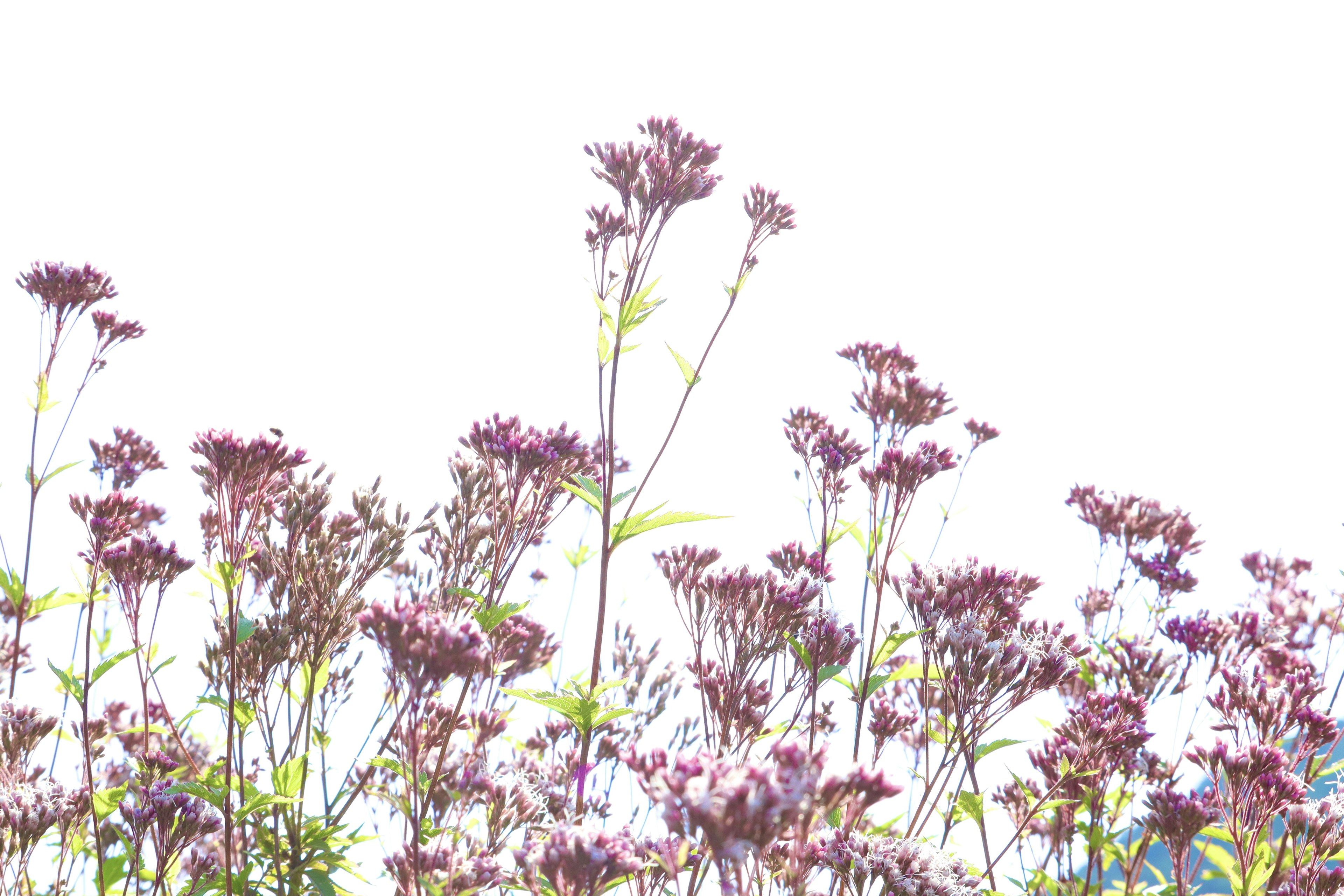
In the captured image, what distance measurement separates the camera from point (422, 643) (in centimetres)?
239

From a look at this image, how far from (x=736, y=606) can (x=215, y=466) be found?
220 cm

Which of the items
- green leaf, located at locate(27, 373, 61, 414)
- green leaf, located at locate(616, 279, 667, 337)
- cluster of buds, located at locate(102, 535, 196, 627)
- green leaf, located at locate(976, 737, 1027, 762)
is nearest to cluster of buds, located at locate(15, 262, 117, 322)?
green leaf, located at locate(27, 373, 61, 414)

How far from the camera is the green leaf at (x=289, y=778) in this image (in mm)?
3236

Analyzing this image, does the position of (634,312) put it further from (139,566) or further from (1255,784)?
(1255,784)

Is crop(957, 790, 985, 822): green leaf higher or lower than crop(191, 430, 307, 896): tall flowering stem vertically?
lower

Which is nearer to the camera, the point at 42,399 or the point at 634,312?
the point at 634,312

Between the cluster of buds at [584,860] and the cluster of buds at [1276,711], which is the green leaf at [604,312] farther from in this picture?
the cluster of buds at [1276,711]

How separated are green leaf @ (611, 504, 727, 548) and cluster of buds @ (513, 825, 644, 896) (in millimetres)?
1133

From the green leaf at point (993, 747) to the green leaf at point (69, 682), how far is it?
3777 mm

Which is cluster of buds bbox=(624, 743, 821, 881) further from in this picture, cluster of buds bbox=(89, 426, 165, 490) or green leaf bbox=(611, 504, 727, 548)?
cluster of buds bbox=(89, 426, 165, 490)

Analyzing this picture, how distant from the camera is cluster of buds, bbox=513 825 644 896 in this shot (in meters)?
2.21

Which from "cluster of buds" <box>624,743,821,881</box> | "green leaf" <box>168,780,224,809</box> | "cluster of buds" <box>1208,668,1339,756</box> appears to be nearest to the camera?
"cluster of buds" <box>624,743,821,881</box>

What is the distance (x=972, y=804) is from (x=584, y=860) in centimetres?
226

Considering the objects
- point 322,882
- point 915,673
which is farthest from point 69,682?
point 915,673
